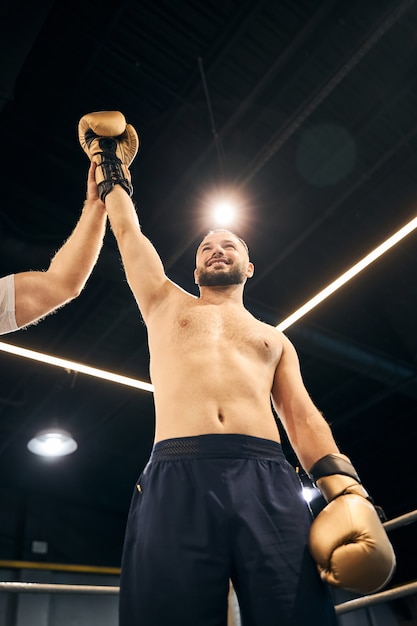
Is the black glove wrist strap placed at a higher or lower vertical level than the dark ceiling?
lower

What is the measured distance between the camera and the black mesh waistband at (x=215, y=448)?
1370 mm

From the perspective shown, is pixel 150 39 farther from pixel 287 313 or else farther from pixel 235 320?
pixel 287 313

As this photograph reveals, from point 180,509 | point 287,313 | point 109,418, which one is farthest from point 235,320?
point 109,418

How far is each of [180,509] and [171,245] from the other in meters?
3.74

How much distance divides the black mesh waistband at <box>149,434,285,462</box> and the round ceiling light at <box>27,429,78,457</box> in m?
4.76

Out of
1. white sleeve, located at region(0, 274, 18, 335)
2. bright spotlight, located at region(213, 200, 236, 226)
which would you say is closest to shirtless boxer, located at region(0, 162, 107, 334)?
white sleeve, located at region(0, 274, 18, 335)

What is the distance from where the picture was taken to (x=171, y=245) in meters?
4.84

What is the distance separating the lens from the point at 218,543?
48.3 inches

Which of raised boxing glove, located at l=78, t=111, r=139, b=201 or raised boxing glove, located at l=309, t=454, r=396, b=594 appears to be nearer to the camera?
raised boxing glove, located at l=309, t=454, r=396, b=594

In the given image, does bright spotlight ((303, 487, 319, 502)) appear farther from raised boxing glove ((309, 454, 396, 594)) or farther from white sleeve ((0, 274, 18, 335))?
white sleeve ((0, 274, 18, 335))

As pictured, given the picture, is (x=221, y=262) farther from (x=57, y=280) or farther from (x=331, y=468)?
(x=331, y=468)

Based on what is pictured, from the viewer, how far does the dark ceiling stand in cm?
338

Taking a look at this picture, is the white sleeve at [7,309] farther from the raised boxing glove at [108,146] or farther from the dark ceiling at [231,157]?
the dark ceiling at [231,157]

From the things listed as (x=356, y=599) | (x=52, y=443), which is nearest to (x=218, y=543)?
(x=356, y=599)
